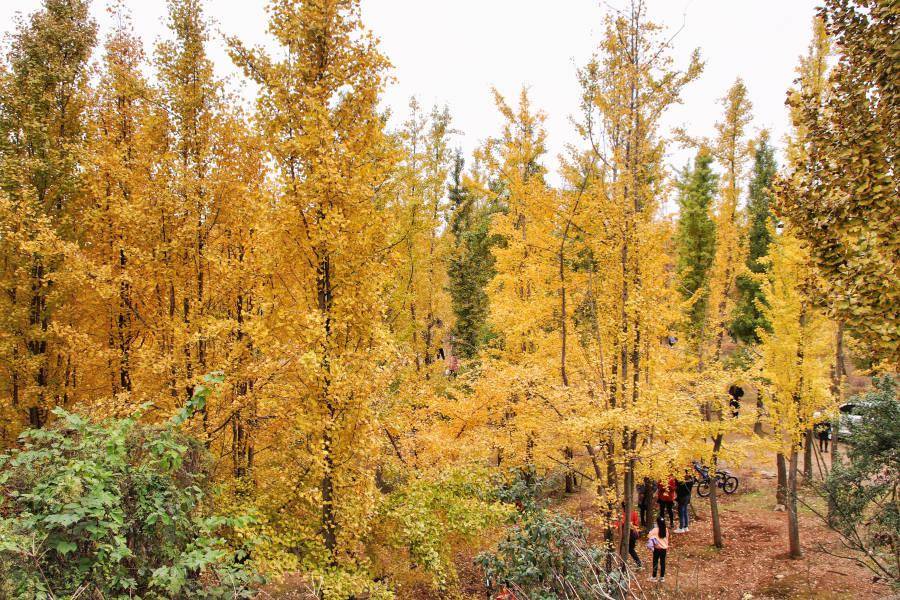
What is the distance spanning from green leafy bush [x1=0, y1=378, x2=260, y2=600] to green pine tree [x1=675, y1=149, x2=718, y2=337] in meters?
23.0

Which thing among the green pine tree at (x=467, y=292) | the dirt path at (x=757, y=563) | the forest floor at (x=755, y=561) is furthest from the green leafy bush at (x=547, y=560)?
the green pine tree at (x=467, y=292)

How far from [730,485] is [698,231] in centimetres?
1270

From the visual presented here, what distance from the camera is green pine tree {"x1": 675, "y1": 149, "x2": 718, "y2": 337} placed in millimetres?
23661

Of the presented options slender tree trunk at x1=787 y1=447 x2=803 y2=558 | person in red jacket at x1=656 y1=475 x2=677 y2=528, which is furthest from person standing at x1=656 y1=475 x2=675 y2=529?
slender tree trunk at x1=787 y1=447 x2=803 y2=558

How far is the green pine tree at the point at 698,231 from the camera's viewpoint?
2366 cm

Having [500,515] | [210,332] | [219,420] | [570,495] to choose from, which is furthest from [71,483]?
A: [570,495]

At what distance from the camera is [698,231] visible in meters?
24.5

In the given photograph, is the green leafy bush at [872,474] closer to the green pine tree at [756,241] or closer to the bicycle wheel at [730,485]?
the bicycle wheel at [730,485]

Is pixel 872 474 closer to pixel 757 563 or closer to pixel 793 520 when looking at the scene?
pixel 793 520

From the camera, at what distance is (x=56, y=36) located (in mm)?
10547

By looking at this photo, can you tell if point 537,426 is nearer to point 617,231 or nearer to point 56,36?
point 617,231

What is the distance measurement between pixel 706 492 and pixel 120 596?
794 inches

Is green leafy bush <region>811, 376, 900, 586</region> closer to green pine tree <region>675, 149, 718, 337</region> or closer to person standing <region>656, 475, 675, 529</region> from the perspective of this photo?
person standing <region>656, 475, 675, 529</region>

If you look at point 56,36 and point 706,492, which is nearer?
point 56,36
